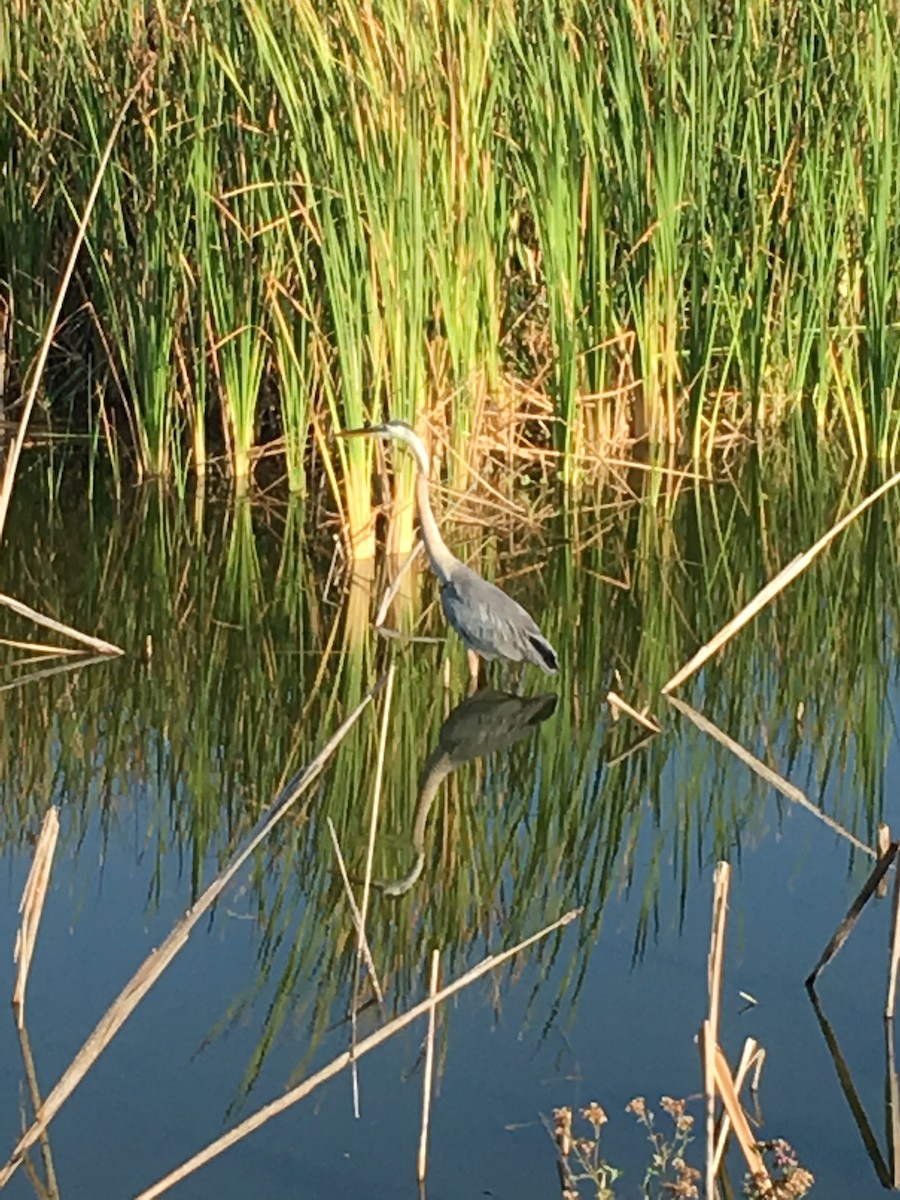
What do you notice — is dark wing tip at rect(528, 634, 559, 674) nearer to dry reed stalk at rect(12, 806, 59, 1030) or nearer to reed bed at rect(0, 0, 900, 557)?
reed bed at rect(0, 0, 900, 557)

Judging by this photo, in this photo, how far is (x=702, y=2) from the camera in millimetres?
6781

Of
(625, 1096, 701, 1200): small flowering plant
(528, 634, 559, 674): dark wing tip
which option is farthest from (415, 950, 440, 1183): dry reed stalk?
(528, 634, 559, 674): dark wing tip

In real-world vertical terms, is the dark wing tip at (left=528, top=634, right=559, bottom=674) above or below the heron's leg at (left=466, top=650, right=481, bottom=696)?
above

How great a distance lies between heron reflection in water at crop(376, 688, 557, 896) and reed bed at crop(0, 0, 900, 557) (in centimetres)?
111

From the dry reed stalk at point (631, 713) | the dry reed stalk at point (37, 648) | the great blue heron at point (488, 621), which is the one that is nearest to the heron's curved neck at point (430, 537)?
the great blue heron at point (488, 621)

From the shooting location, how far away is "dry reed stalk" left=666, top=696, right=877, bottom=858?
450 centimetres

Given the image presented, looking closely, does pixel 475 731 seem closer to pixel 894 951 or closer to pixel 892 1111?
pixel 894 951

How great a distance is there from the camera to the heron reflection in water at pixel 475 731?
15.9 feet

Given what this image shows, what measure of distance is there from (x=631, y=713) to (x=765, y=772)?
1.09 feet

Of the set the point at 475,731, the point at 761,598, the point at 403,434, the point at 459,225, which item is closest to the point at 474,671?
the point at 475,731

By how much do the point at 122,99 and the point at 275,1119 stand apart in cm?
456

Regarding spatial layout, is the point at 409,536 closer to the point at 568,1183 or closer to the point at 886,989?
the point at 886,989

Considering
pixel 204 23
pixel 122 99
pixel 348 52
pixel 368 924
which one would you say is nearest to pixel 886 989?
pixel 368 924

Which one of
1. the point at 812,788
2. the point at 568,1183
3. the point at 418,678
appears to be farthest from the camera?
the point at 418,678
